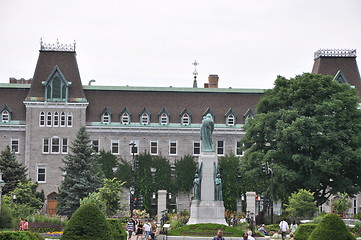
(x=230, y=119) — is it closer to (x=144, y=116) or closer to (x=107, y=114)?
(x=144, y=116)

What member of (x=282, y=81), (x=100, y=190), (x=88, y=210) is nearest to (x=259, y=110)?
(x=282, y=81)

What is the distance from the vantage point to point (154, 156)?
271 feet

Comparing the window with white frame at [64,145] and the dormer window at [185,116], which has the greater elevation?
the dormer window at [185,116]

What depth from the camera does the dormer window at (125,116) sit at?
Result: 8306 centimetres

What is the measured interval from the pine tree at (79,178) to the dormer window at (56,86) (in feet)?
39.7

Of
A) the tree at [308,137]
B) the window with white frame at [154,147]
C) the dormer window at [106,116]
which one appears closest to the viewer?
the tree at [308,137]

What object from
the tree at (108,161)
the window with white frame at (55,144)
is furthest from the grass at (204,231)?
the window with white frame at (55,144)

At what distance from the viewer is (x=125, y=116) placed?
83375 mm

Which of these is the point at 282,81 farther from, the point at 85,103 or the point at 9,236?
the point at 9,236

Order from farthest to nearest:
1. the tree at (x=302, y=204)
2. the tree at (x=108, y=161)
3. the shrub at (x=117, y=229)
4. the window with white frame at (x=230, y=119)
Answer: the window with white frame at (x=230, y=119)
the tree at (x=108, y=161)
the tree at (x=302, y=204)
the shrub at (x=117, y=229)

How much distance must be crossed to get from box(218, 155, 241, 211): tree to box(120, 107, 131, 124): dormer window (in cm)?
1061

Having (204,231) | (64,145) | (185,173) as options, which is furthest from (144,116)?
(204,231)

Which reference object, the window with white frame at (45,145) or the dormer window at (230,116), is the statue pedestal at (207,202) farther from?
the dormer window at (230,116)

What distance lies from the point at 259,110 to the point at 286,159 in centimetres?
569
